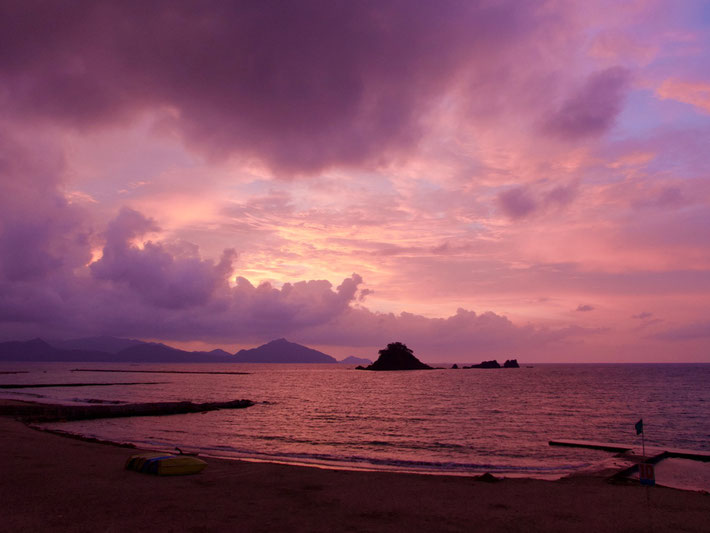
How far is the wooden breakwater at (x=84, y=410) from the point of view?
4834cm

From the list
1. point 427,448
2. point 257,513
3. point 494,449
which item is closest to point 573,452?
point 494,449

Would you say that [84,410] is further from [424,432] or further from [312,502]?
[312,502]

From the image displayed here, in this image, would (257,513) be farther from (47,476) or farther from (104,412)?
(104,412)

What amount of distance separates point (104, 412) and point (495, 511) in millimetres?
52055

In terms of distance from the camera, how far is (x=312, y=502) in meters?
16.3

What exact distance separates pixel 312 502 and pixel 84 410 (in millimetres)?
47225

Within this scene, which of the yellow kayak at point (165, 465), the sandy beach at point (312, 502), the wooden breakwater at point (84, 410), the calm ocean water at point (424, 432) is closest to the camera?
the sandy beach at point (312, 502)

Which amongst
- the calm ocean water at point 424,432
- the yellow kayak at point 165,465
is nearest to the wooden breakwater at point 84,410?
the calm ocean water at point 424,432

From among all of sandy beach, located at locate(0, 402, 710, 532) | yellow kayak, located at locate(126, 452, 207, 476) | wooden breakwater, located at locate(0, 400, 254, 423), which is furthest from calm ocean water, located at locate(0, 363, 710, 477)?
yellow kayak, located at locate(126, 452, 207, 476)

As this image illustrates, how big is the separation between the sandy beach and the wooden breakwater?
1229 inches

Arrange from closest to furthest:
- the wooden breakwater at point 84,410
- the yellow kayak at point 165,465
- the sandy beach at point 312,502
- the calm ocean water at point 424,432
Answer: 1. the sandy beach at point 312,502
2. the yellow kayak at point 165,465
3. the calm ocean water at point 424,432
4. the wooden breakwater at point 84,410

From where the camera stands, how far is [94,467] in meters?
21.0

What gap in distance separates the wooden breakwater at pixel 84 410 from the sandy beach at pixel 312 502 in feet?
102

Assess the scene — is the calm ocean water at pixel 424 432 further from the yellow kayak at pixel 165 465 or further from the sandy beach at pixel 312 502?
the yellow kayak at pixel 165 465
